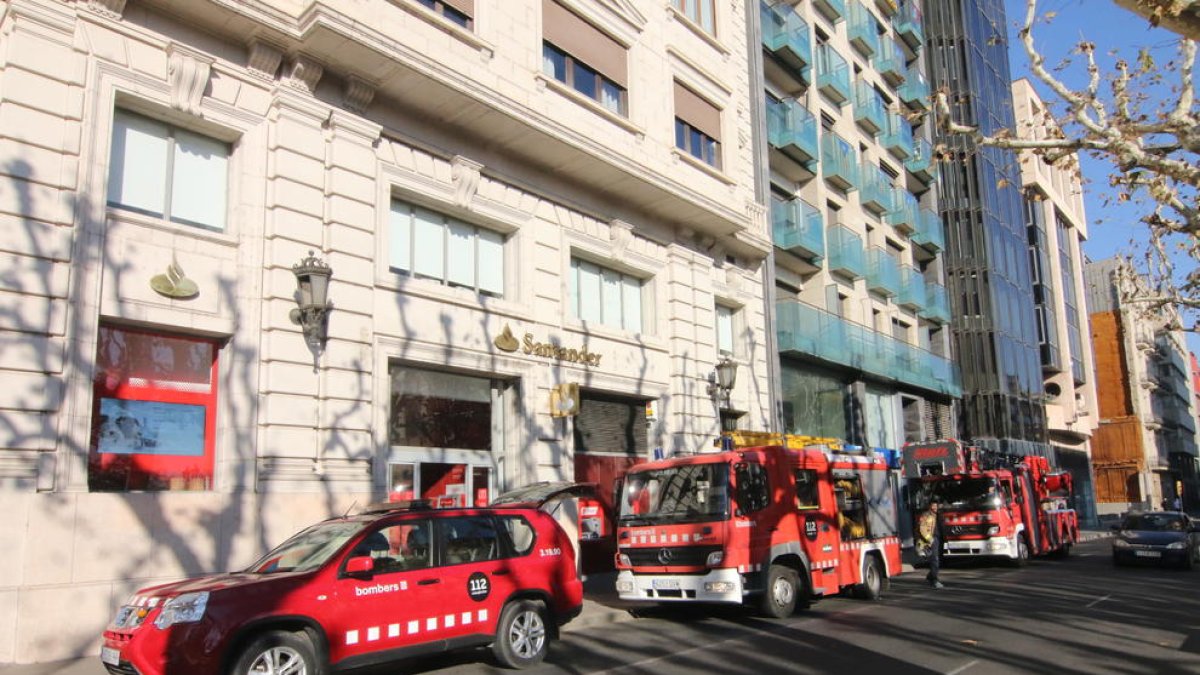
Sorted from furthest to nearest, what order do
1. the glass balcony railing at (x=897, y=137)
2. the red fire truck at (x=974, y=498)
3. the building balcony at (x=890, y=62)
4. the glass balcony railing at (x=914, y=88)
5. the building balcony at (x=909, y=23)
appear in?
the building balcony at (x=909, y=23) < the glass balcony railing at (x=914, y=88) < the building balcony at (x=890, y=62) < the glass balcony railing at (x=897, y=137) < the red fire truck at (x=974, y=498)

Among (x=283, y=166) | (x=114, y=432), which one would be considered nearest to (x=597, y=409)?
(x=283, y=166)

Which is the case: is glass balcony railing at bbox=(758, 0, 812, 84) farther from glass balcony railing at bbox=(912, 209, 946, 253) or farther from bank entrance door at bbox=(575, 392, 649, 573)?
bank entrance door at bbox=(575, 392, 649, 573)

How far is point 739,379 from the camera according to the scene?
22219mm

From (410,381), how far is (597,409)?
15.9ft

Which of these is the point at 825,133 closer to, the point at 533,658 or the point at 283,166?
the point at 283,166

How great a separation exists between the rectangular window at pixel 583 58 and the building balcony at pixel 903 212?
18.3 m

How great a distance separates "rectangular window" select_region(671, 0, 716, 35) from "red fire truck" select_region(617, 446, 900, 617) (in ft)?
42.1

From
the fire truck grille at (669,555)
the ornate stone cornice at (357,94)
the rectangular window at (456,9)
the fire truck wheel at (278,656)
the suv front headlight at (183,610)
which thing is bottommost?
the fire truck wheel at (278,656)

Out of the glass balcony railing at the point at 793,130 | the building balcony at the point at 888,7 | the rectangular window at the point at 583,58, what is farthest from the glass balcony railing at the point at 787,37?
the building balcony at the point at 888,7

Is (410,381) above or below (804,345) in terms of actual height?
below

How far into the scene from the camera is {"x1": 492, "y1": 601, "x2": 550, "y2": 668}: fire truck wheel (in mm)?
9039

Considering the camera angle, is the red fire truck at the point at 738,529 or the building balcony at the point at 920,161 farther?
the building balcony at the point at 920,161

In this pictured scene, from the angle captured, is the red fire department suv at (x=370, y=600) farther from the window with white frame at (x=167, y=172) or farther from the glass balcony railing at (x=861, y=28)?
the glass balcony railing at (x=861, y=28)

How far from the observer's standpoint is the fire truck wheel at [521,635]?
904 centimetres
